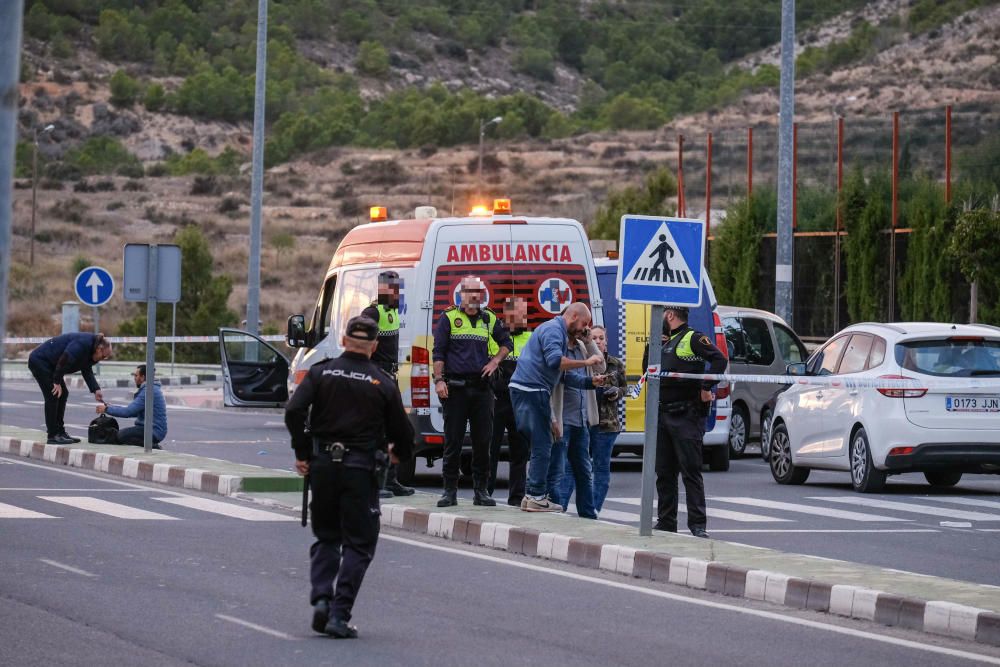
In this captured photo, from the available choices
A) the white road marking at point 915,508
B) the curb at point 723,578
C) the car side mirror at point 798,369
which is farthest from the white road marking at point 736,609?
the car side mirror at point 798,369

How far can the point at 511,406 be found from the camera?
1597 cm

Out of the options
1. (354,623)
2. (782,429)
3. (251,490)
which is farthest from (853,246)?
(354,623)

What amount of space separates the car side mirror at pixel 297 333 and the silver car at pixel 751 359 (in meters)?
6.10

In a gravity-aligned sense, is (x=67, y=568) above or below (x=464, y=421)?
below

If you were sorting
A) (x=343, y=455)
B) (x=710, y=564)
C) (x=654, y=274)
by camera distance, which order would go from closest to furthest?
(x=343, y=455) < (x=710, y=564) < (x=654, y=274)

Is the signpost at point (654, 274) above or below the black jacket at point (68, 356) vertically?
above

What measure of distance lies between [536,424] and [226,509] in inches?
127

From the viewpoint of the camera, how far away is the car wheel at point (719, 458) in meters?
21.9

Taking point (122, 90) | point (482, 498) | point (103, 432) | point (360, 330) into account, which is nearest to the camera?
point (360, 330)

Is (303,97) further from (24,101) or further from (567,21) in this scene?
(567,21)

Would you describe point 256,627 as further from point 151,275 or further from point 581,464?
point 151,275

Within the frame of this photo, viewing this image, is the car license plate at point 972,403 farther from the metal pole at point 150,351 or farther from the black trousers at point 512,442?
the metal pole at point 150,351

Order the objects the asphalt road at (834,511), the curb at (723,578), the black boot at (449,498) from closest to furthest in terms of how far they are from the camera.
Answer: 1. the curb at (723,578)
2. the asphalt road at (834,511)
3. the black boot at (449,498)

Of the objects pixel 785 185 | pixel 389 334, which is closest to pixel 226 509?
pixel 389 334
